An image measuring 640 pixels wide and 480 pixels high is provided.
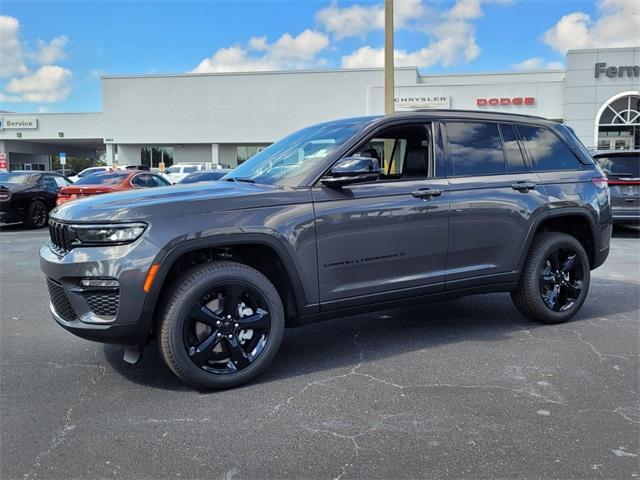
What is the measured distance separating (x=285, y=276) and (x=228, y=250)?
16.9 inches

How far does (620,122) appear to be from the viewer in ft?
107

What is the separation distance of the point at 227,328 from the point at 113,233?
939mm

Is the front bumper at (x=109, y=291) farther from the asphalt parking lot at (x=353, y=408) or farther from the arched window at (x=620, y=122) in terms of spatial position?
the arched window at (x=620, y=122)

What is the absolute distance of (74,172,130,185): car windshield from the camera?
13.2 meters

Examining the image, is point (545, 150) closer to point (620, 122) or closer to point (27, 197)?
point (27, 197)

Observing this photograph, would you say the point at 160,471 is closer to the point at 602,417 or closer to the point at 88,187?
the point at 602,417

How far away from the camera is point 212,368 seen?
3623 mm

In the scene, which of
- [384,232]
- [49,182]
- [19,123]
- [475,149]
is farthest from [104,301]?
[19,123]

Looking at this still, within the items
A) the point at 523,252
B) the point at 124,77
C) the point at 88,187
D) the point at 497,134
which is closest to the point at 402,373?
the point at 523,252

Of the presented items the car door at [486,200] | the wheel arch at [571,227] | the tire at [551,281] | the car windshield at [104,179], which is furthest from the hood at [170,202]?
the car windshield at [104,179]

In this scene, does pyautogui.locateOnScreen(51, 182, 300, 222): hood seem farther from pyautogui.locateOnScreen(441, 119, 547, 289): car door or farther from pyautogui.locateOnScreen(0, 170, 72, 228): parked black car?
pyautogui.locateOnScreen(0, 170, 72, 228): parked black car

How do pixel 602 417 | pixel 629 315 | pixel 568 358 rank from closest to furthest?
pixel 602 417 → pixel 568 358 → pixel 629 315

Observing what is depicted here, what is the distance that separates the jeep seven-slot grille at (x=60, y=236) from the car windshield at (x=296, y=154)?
1.41 meters

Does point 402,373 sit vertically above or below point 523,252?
below
